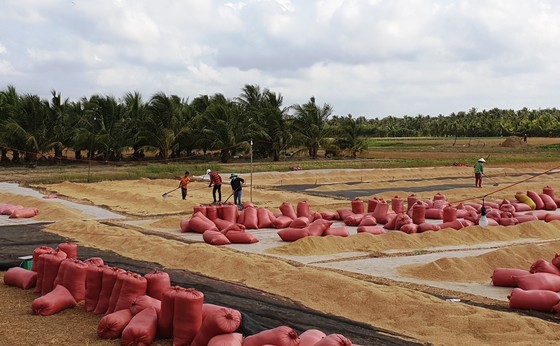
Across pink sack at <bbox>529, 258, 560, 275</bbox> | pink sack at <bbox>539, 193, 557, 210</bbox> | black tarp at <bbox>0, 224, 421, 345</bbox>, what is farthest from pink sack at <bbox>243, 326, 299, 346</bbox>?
pink sack at <bbox>539, 193, 557, 210</bbox>

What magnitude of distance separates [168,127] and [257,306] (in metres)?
42.9

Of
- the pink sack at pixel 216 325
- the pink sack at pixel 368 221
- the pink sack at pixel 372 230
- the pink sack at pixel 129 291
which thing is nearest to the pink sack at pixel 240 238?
the pink sack at pixel 372 230

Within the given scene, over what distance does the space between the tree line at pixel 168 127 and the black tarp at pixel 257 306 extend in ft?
114

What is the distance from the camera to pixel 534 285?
38.7 ft

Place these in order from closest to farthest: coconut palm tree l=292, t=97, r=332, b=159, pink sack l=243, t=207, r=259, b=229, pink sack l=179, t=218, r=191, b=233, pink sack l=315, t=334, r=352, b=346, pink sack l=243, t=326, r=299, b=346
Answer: pink sack l=315, t=334, r=352, b=346
pink sack l=243, t=326, r=299, b=346
pink sack l=179, t=218, r=191, b=233
pink sack l=243, t=207, r=259, b=229
coconut palm tree l=292, t=97, r=332, b=159

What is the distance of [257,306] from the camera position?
11281 mm

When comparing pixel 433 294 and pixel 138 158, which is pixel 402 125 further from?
pixel 433 294

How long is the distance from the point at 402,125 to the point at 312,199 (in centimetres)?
12408

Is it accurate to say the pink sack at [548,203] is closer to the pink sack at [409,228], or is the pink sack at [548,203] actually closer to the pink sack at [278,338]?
the pink sack at [409,228]

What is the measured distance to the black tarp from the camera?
31.6 feet

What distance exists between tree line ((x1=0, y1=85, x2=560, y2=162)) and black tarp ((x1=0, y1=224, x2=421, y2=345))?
34.7m

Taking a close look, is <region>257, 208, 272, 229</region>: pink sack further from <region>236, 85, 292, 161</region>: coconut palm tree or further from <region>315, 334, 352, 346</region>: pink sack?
<region>236, 85, 292, 161</region>: coconut palm tree

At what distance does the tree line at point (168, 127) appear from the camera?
49.5 meters

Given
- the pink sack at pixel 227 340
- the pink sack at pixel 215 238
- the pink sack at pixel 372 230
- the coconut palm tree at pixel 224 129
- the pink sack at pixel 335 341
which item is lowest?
the pink sack at pixel 215 238
